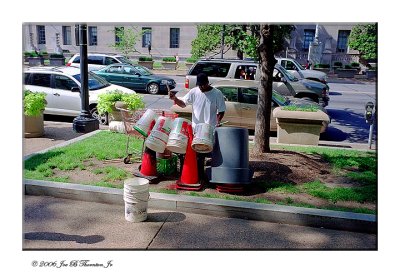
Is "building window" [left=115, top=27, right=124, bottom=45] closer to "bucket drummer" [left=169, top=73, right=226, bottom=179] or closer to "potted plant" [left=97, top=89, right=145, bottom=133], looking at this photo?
"potted plant" [left=97, top=89, right=145, bottom=133]

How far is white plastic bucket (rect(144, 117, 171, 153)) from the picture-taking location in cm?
536

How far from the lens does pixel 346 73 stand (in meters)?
27.1

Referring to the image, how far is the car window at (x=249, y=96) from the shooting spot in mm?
9867

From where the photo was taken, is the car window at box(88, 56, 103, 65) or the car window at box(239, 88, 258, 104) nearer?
the car window at box(239, 88, 258, 104)

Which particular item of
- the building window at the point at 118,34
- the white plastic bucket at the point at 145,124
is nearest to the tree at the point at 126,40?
the building window at the point at 118,34

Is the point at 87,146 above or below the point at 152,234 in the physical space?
above

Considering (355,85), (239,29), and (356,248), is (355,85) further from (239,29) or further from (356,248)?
(356,248)

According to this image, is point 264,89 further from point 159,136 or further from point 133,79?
point 133,79

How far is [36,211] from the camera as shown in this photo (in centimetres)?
494

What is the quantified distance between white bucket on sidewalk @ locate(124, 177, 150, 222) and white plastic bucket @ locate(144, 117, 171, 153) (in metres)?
0.79

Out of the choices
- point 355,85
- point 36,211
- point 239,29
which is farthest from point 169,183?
point 355,85

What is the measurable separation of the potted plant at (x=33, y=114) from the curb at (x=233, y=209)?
3.32m

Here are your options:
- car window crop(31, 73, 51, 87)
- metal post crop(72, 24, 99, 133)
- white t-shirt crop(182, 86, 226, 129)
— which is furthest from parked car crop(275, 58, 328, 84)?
white t-shirt crop(182, 86, 226, 129)

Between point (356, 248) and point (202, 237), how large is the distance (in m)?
1.79
